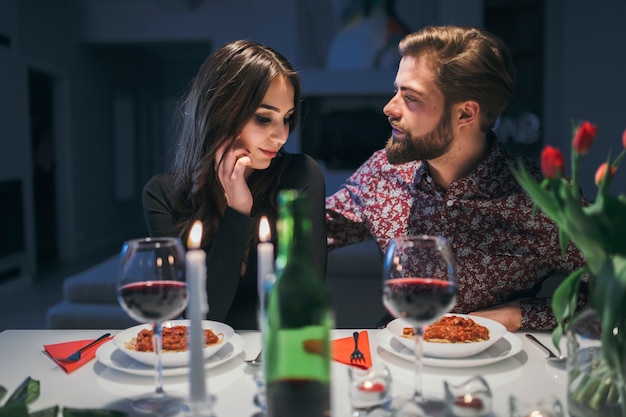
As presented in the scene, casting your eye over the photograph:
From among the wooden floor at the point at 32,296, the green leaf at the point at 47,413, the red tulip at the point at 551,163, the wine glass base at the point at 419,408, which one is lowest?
the wooden floor at the point at 32,296

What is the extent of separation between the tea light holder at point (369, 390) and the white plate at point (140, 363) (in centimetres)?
25

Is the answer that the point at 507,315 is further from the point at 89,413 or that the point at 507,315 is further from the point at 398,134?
the point at 89,413

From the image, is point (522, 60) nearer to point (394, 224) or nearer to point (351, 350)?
point (394, 224)

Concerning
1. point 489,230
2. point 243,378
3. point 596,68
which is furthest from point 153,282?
point 596,68

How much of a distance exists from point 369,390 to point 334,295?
198cm

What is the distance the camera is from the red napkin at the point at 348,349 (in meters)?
1.03

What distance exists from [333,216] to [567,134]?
4781 mm

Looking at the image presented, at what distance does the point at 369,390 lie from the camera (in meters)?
0.81

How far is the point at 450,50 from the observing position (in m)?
1.67

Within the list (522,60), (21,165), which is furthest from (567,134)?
(21,165)

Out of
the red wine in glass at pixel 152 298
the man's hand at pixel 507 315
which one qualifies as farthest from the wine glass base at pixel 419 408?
the man's hand at pixel 507 315

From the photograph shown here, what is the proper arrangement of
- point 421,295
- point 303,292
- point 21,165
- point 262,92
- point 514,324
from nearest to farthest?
point 303,292, point 421,295, point 514,324, point 262,92, point 21,165

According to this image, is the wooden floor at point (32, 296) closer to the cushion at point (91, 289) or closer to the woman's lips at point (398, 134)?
the cushion at point (91, 289)

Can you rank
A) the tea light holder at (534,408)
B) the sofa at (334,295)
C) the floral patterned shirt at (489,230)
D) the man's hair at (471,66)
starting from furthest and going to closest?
the sofa at (334,295)
the man's hair at (471,66)
the floral patterned shirt at (489,230)
the tea light holder at (534,408)
